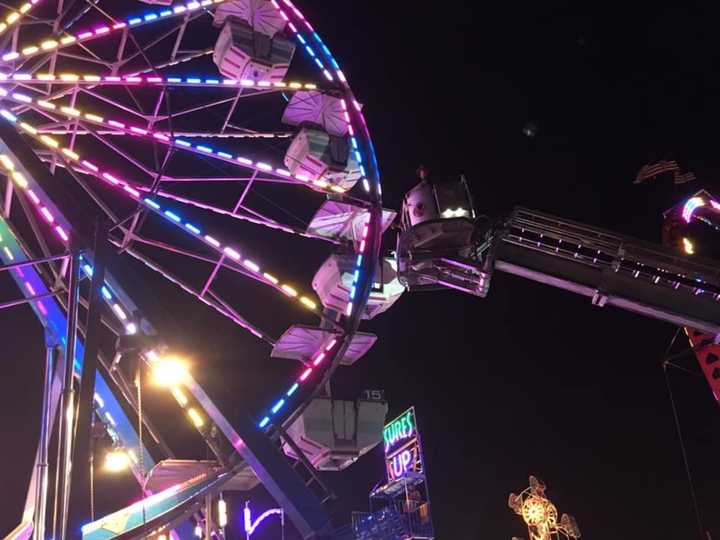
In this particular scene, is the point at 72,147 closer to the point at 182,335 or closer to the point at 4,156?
the point at 4,156

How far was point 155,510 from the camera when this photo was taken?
9508mm

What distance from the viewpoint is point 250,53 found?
1282cm

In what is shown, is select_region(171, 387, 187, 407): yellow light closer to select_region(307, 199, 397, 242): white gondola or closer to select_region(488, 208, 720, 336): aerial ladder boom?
select_region(307, 199, 397, 242): white gondola

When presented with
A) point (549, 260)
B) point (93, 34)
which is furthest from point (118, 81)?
point (549, 260)

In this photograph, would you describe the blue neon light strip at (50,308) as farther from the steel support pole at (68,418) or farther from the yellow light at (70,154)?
the steel support pole at (68,418)

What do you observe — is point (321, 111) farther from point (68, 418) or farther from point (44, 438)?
point (68, 418)

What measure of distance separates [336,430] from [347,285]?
6.84 feet

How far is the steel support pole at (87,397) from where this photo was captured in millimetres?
6566

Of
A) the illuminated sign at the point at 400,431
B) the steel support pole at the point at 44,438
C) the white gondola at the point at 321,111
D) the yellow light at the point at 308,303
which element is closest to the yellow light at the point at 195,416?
the steel support pole at the point at 44,438

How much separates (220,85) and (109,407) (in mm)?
4853

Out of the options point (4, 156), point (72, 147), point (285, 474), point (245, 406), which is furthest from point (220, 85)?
point (285, 474)

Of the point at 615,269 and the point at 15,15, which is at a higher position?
the point at 15,15

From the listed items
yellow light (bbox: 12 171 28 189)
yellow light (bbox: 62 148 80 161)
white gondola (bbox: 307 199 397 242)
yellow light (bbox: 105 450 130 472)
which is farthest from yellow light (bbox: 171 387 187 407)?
white gondola (bbox: 307 199 397 242)

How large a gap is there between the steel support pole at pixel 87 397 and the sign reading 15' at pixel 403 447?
2010 centimetres
